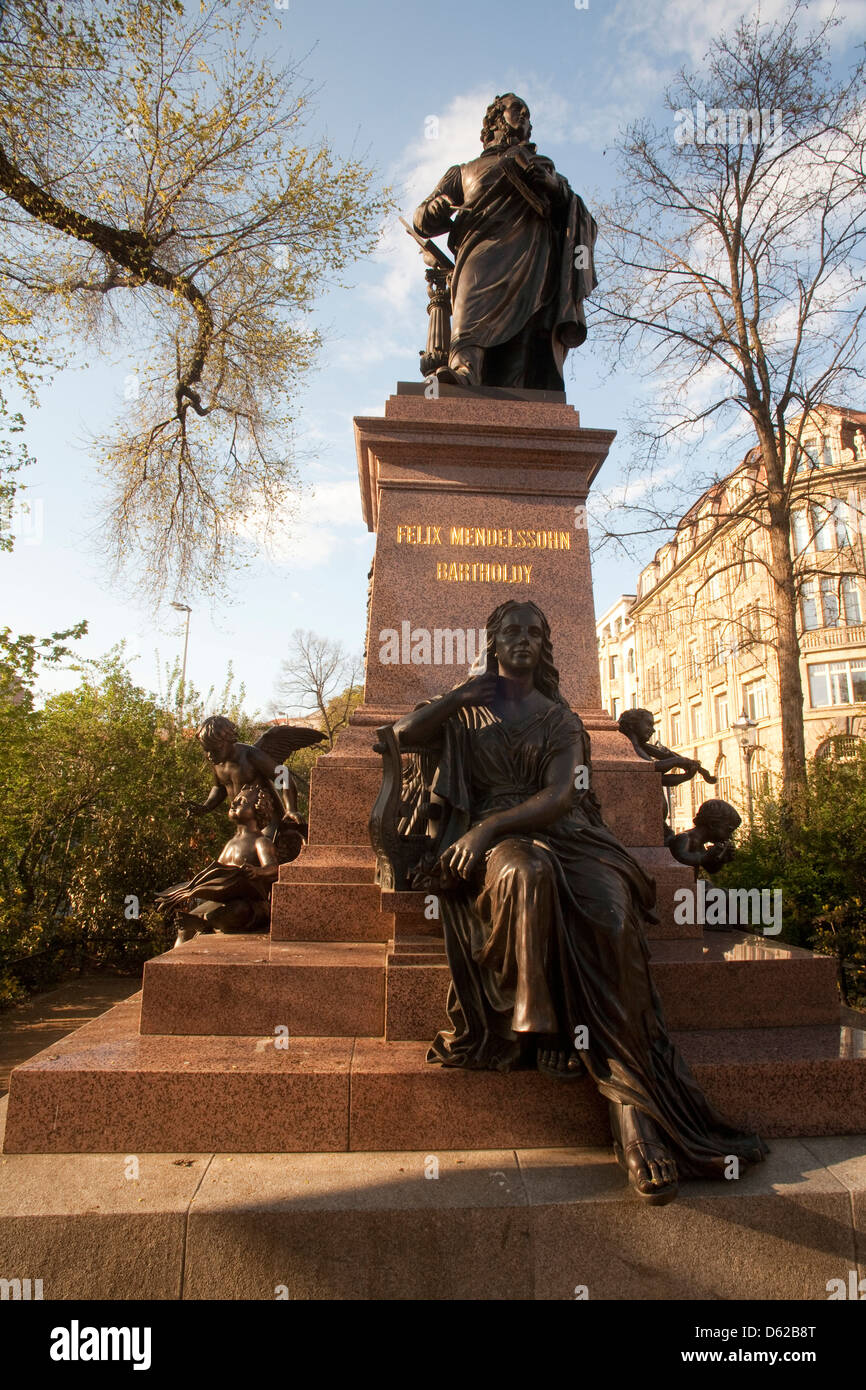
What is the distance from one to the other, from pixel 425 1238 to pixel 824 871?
656 centimetres

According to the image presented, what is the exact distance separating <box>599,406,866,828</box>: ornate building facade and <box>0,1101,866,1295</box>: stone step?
8877 millimetres

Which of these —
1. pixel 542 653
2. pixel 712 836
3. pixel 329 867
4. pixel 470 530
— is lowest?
pixel 329 867

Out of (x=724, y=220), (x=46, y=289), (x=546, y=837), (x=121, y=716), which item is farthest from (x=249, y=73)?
(x=546, y=837)

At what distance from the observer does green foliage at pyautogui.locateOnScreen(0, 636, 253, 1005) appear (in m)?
8.54

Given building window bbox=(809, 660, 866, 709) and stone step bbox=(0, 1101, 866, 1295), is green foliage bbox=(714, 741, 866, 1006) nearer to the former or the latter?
stone step bbox=(0, 1101, 866, 1295)

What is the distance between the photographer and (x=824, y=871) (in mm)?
8023

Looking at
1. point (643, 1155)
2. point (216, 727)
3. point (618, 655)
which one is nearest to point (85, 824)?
point (216, 727)

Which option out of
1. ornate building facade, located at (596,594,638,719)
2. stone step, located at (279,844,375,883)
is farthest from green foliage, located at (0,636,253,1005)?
ornate building facade, located at (596,594,638,719)

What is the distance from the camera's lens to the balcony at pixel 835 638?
3600 centimetres

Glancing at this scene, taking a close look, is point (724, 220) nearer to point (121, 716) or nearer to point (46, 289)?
point (46, 289)

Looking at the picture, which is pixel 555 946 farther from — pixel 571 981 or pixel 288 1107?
pixel 288 1107

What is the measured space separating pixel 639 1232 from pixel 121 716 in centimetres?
1077
